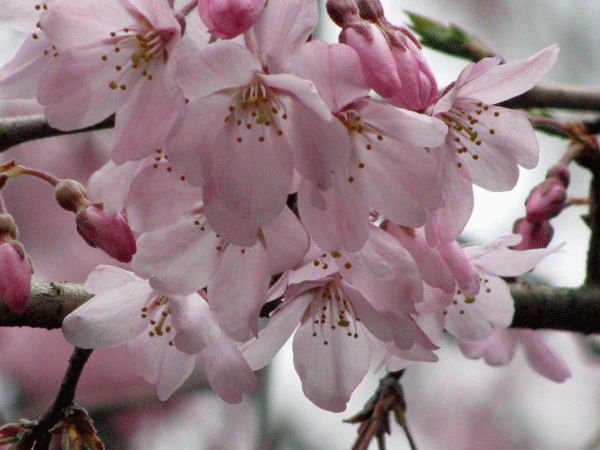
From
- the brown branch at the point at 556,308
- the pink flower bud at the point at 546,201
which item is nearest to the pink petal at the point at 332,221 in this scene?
the pink flower bud at the point at 546,201

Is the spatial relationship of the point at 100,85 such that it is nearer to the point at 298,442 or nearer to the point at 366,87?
the point at 366,87

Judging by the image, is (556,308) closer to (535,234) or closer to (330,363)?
(535,234)

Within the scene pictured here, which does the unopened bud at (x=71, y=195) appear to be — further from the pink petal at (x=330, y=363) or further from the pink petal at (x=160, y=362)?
the pink petal at (x=330, y=363)

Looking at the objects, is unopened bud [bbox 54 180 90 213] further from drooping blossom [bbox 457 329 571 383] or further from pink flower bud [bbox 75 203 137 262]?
drooping blossom [bbox 457 329 571 383]

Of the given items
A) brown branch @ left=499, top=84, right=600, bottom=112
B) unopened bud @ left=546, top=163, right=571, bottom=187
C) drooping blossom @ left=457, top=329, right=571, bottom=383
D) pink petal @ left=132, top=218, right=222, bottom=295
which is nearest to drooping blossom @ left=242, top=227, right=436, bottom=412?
pink petal @ left=132, top=218, right=222, bottom=295

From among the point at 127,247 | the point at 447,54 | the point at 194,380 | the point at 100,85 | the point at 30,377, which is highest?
the point at 100,85

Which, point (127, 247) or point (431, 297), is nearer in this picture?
point (127, 247)

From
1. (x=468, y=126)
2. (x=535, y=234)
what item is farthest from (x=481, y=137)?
(x=535, y=234)

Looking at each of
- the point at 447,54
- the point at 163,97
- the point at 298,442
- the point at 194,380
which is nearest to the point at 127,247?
the point at 163,97
